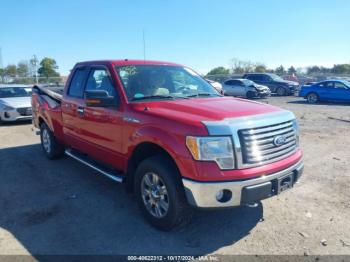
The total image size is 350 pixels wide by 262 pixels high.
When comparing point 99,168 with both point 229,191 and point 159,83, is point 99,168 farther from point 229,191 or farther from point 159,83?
point 229,191

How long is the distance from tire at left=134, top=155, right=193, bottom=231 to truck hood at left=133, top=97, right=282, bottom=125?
21.1 inches

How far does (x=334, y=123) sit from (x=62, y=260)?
428 inches

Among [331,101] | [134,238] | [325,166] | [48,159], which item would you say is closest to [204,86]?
[134,238]

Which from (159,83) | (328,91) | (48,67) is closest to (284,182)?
(159,83)

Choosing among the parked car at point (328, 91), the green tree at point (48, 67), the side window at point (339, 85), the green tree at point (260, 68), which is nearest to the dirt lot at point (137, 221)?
the parked car at point (328, 91)

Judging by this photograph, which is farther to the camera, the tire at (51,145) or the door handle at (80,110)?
the tire at (51,145)

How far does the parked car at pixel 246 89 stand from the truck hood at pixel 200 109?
1831cm

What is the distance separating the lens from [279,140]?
11.7ft

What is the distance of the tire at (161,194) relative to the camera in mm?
3434

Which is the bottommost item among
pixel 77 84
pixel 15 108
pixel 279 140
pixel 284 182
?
pixel 284 182

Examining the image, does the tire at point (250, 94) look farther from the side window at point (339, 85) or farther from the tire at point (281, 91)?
the side window at point (339, 85)

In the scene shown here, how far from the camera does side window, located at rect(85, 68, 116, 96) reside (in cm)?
446

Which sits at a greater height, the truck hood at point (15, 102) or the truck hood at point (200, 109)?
the truck hood at point (200, 109)

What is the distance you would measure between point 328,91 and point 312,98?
1.03 metres
